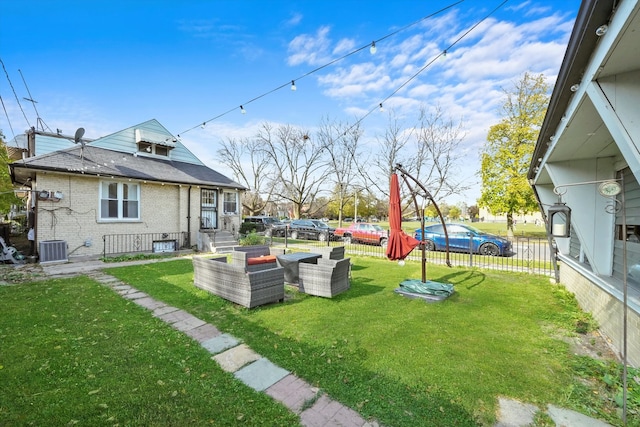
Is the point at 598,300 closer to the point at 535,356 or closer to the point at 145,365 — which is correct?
the point at 535,356

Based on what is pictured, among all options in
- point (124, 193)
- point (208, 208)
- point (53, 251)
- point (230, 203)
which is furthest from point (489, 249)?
point (53, 251)

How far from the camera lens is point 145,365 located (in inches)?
123

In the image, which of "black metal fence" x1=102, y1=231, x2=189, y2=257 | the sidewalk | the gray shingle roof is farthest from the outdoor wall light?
the gray shingle roof

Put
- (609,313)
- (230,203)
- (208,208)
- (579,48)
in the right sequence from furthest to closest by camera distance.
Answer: (230,203) → (208,208) → (609,313) → (579,48)

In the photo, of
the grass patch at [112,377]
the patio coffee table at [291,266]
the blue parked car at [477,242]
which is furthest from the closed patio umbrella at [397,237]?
the blue parked car at [477,242]

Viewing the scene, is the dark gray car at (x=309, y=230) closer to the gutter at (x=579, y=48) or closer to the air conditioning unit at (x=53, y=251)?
the air conditioning unit at (x=53, y=251)

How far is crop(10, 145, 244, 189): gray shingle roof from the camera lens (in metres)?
9.24

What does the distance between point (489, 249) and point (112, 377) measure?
14.1 meters

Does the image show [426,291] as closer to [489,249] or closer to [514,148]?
[489,249]

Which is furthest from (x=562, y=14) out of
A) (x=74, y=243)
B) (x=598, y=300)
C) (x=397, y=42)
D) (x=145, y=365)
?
(x=74, y=243)

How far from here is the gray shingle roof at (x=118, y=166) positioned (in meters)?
9.24

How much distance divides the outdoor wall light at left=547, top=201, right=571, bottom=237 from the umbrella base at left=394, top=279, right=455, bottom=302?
8.29 feet

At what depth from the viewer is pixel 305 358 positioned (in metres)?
3.37

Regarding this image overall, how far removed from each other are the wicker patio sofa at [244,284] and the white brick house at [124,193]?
7.55 m
